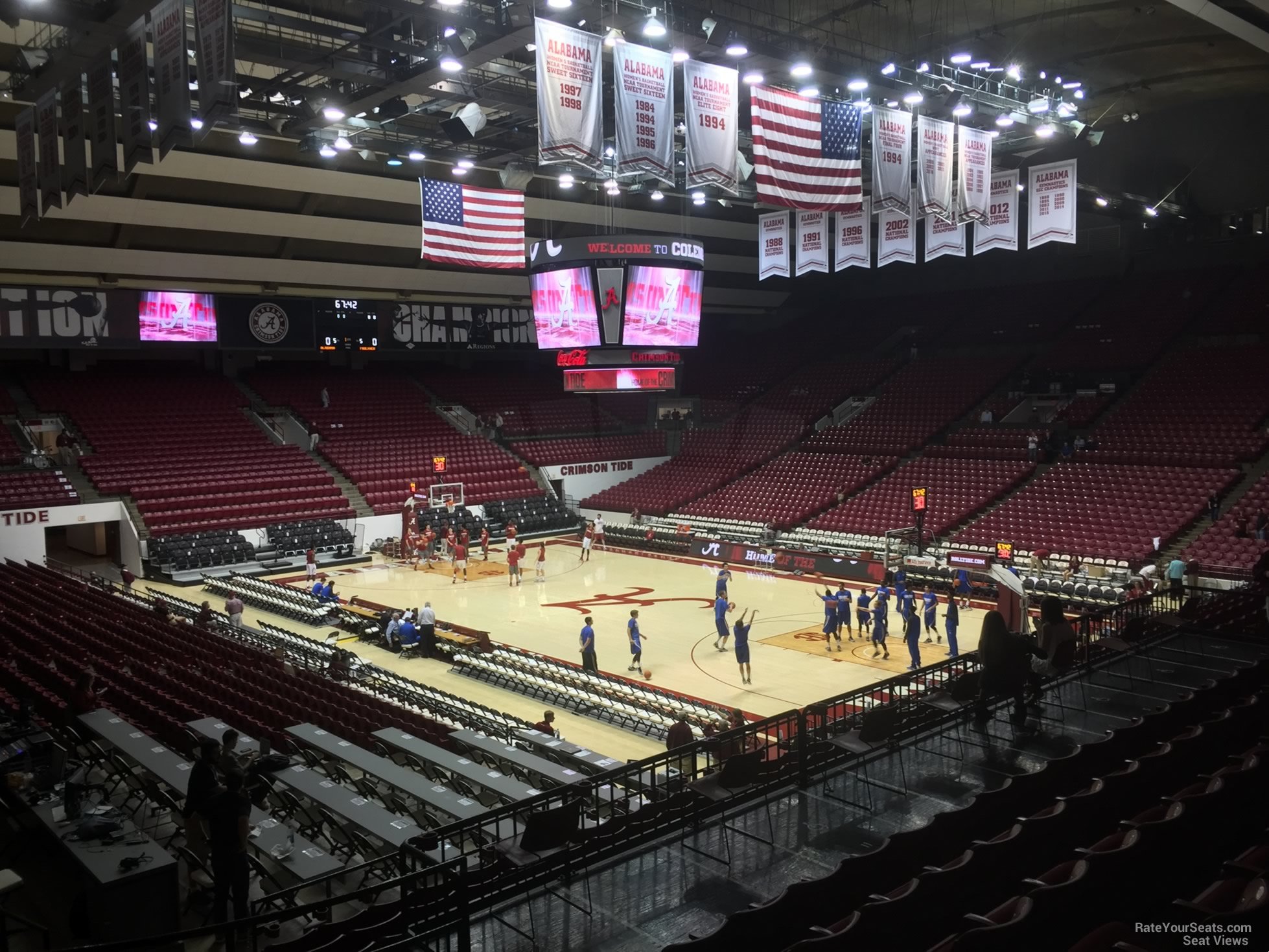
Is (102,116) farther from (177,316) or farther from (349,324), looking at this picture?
(349,324)

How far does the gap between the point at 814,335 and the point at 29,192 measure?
114ft

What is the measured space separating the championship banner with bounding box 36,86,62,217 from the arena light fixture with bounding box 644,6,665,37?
28.2 feet

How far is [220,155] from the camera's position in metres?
24.9

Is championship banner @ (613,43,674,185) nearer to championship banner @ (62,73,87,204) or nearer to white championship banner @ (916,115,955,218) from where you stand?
white championship banner @ (916,115,955,218)

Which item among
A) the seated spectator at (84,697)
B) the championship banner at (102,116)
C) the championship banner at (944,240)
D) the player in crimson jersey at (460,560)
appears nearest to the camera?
the seated spectator at (84,697)

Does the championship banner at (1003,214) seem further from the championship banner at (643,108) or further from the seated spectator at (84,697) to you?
the seated spectator at (84,697)

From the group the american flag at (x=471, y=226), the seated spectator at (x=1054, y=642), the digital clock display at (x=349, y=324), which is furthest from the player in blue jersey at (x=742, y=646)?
the digital clock display at (x=349, y=324)

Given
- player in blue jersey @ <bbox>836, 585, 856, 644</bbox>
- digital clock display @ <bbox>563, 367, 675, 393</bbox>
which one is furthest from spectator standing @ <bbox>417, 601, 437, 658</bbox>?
player in blue jersey @ <bbox>836, 585, 856, 644</bbox>

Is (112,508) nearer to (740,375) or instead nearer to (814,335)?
(740,375)

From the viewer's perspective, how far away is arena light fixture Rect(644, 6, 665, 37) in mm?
14336

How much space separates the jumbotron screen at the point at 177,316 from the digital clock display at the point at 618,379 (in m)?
16.3

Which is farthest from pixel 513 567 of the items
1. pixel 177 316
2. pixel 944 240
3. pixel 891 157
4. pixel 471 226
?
pixel 177 316

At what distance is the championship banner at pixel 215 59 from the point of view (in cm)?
1031

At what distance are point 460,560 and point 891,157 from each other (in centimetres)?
1715
